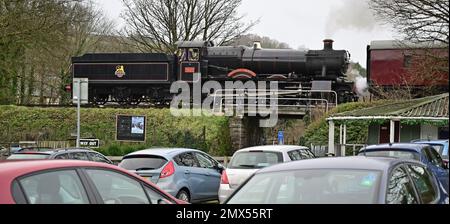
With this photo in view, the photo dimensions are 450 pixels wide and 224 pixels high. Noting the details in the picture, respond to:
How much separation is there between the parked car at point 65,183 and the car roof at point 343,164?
152 cm

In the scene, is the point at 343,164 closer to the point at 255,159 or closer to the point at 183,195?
the point at 255,159

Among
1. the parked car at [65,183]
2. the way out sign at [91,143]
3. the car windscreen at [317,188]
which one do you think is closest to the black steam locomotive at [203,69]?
the way out sign at [91,143]

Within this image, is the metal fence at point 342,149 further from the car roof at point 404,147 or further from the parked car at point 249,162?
the car roof at point 404,147

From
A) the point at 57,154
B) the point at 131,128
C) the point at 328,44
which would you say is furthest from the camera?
the point at 328,44

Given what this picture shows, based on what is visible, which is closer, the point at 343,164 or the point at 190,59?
the point at 343,164

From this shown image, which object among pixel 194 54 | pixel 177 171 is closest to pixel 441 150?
pixel 177 171

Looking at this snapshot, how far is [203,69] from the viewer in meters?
31.1

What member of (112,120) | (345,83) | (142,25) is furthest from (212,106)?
(142,25)

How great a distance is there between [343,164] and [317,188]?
46 centimetres

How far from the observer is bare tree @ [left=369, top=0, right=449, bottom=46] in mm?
21234

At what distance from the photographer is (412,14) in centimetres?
2231

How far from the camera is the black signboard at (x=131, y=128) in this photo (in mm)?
27828

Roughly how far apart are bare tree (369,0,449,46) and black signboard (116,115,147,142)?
12991mm
